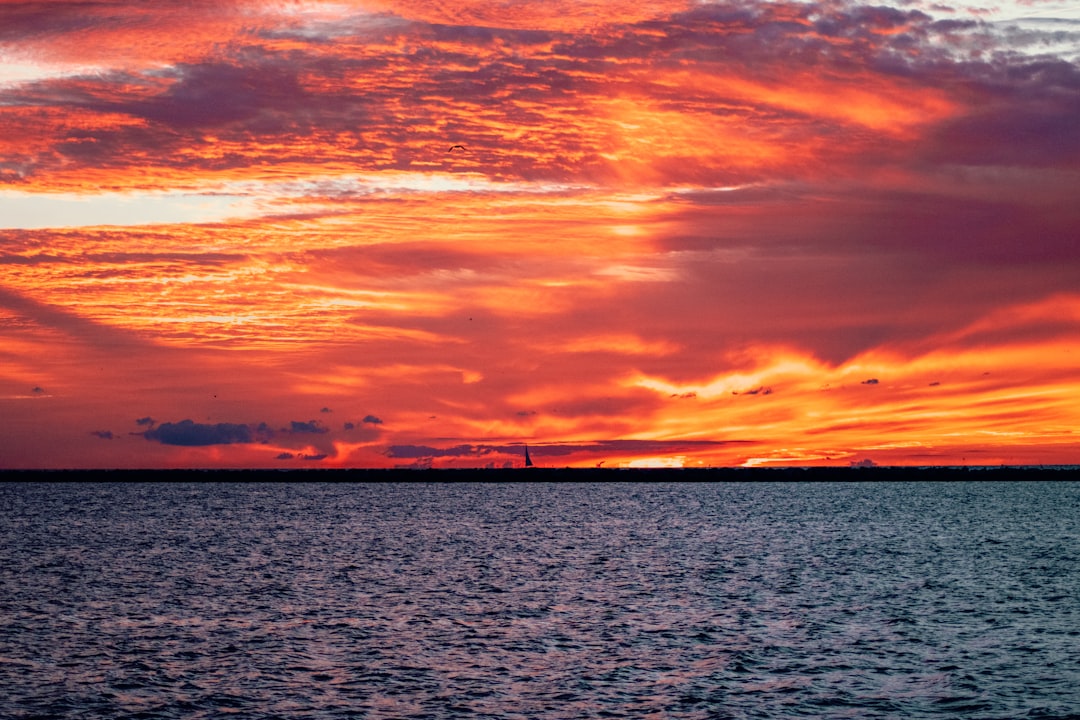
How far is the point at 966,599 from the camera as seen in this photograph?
202 ft

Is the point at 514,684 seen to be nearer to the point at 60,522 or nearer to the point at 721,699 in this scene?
the point at 721,699

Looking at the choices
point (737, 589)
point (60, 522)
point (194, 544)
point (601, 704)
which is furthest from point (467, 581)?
point (60, 522)

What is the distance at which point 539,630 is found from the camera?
49.8 metres

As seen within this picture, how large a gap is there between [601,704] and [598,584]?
3343 centimetres

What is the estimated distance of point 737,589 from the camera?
66.2 m

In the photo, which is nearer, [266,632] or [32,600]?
[266,632]

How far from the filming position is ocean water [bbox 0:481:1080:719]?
3631 centimetres

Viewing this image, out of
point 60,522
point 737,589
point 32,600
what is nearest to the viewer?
point 32,600

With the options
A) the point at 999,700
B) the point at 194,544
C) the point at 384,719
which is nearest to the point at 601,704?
the point at 384,719

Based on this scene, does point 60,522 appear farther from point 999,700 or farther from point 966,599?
point 999,700

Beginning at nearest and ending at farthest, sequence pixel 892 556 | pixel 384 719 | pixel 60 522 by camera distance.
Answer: pixel 384 719, pixel 892 556, pixel 60 522

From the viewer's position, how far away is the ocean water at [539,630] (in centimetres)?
3631

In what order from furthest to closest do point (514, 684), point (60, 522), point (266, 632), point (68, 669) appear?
point (60, 522) → point (266, 632) → point (68, 669) → point (514, 684)

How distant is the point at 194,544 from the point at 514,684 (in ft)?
245
